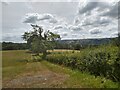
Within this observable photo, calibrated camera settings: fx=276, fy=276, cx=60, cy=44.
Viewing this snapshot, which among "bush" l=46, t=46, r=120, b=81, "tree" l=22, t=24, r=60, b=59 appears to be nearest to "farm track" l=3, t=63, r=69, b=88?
"bush" l=46, t=46, r=120, b=81

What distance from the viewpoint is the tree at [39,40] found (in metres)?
92.9

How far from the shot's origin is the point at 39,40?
3762 inches

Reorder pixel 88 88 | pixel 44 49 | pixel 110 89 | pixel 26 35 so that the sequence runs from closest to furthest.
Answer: pixel 110 89 < pixel 88 88 < pixel 44 49 < pixel 26 35

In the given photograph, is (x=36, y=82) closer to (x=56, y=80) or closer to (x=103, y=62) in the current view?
(x=56, y=80)

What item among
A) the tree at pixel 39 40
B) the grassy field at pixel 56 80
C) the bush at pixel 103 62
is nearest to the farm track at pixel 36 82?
the grassy field at pixel 56 80

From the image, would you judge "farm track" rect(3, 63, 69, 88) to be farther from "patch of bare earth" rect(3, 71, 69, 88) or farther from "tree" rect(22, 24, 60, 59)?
"tree" rect(22, 24, 60, 59)

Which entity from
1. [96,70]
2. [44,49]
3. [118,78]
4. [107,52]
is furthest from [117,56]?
[44,49]

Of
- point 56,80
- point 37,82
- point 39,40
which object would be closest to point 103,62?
point 56,80

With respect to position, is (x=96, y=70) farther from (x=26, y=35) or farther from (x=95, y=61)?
(x=26, y=35)

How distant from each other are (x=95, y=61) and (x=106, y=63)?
10.4 ft

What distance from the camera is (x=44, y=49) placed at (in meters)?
89.7

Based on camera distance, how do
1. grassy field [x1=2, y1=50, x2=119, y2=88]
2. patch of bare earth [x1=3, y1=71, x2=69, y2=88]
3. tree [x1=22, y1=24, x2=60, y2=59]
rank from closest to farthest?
grassy field [x1=2, y1=50, x2=119, y2=88]
patch of bare earth [x1=3, y1=71, x2=69, y2=88]
tree [x1=22, y1=24, x2=60, y2=59]

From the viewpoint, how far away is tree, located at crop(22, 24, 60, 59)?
92875 mm

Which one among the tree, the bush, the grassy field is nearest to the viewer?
the grassy field
